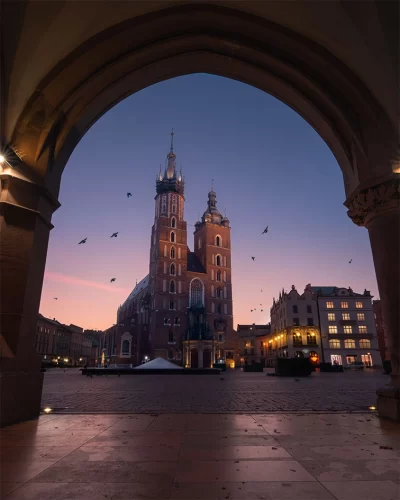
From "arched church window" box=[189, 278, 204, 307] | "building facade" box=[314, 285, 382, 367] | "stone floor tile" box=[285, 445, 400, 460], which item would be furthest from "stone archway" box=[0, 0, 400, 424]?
"arched church window" box=[189, 278, 204, 307]

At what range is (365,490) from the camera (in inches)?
109

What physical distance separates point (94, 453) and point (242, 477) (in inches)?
72.5

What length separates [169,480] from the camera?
3.07 m

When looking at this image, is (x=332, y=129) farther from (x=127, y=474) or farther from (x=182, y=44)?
(x=127, y=474)

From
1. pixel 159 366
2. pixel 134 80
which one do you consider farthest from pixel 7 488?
pixel 159 366

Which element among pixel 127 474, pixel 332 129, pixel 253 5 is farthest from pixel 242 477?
pixel 253 5

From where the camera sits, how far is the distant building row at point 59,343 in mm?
85125

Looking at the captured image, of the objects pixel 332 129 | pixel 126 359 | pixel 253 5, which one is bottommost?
pixel 126 359

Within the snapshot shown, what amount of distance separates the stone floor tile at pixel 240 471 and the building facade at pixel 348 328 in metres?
64.0

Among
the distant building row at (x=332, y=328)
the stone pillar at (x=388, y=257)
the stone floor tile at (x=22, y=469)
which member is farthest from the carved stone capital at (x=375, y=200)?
the distant building row at (x=332, y=328)

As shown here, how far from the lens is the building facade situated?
60625mm

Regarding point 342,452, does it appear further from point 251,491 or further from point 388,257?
point 388,257

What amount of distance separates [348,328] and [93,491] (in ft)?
220

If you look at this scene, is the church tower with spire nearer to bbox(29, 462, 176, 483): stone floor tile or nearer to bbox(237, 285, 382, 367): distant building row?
bbox(237, 285, 382, 367): distant building row
